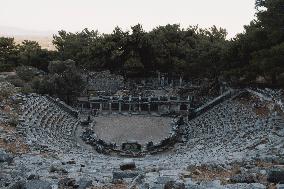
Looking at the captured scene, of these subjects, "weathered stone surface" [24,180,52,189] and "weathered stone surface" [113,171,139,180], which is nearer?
"weathered stone surface" [24,180,52,189]

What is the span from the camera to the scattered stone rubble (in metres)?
17.7

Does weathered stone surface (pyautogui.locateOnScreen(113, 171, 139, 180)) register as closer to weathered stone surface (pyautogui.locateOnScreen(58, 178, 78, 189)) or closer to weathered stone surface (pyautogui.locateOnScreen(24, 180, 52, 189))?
weathered stone surface (pyautogui.locateOnScreen(58, 178, 78, 189))

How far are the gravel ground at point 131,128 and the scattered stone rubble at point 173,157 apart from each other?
2.81 m

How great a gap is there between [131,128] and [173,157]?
16.4 m

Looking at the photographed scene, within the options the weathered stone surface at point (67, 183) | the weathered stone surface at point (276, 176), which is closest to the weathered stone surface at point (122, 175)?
the weathered stone surface at point (67, 183)

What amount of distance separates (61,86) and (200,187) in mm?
43853

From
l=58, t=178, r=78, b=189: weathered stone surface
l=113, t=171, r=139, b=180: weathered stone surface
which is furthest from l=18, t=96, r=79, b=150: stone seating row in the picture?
l=58, t=178, r=78, b=189: weathered stone surface

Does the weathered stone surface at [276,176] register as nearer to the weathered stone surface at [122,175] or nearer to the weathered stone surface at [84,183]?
the weathered stone surface at [122,175]

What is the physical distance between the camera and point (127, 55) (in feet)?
238

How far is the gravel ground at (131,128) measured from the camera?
4597 centimetres

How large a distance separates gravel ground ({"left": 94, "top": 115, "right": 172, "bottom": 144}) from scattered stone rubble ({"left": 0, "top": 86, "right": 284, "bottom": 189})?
2.81 m

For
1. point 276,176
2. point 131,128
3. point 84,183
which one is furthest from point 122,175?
point 131,128

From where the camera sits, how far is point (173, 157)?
1337 inches

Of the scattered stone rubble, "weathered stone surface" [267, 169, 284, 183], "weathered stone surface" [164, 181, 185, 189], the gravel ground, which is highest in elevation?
"weathered stone surface" [267, 169, 284, 183]
